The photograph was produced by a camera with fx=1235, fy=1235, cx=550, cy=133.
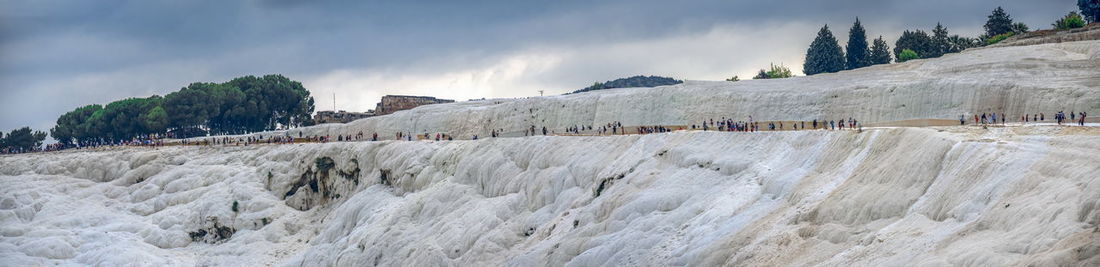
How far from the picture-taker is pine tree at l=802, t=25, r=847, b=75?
12650 cm

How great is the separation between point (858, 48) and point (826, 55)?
350cm

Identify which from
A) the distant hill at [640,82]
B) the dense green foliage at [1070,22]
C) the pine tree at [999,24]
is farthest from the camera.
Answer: the distant hill at [640,82]

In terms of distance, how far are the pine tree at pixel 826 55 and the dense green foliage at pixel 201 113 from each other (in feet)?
183

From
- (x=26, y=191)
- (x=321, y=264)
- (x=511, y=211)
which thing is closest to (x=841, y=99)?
→ (x=511, y=211)

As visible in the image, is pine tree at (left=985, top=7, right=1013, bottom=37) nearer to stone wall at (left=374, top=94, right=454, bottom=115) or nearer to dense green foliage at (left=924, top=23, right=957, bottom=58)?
dense green foliage at (left=924, top=23, right=957, bottom=58)

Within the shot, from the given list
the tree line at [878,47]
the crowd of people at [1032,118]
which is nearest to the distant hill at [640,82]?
the tree line at [878,47]

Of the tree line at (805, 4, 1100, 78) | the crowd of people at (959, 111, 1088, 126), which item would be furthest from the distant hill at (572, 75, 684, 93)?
the crowd of people at (959, 111, 1088, 126)

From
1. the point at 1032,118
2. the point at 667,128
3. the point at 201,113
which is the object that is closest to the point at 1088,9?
the point at 1032,118

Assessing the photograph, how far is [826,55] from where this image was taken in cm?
12681

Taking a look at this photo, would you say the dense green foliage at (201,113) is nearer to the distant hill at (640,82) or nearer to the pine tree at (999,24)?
the distant hill at (640,82)

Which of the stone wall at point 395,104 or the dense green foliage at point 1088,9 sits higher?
the dense green foliage at point 1088,9

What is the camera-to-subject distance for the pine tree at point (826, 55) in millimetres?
126500

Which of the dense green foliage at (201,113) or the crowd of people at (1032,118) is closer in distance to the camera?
the crowd of people at (1032,118)

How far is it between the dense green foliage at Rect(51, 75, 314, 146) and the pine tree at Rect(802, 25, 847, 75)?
183 feet
